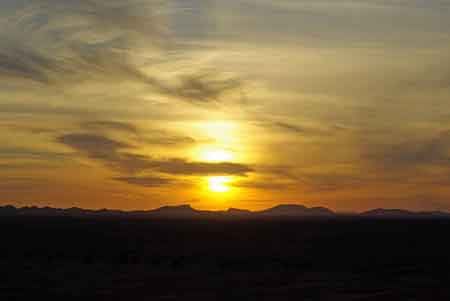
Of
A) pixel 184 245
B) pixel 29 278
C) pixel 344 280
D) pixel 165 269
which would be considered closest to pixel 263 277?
pixel 344 280

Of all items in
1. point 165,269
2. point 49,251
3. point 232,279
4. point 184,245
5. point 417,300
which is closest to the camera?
point 417,300

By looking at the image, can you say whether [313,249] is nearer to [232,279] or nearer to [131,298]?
[232,279]

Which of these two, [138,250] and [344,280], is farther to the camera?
[138,250]

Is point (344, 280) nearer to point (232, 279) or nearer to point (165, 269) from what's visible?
point (232, 279)

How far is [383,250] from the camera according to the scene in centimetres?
5666

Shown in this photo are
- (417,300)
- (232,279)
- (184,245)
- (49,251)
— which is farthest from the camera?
(184,245)

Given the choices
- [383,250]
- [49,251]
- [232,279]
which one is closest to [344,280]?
[232,279]

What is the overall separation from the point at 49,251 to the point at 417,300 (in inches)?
1312

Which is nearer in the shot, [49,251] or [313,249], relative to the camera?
[49,251]

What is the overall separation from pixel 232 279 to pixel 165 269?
6.18 meters

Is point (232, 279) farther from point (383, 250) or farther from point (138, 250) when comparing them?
point (383, 250)

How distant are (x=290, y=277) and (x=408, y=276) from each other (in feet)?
22.3

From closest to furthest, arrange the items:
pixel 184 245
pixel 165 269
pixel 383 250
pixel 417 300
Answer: pixel 417 300
pixel 165 269
pixel 383 250
pixel 184 245

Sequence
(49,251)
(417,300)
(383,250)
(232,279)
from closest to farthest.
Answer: (417,300), (232,279), (49,251), (383,250)
